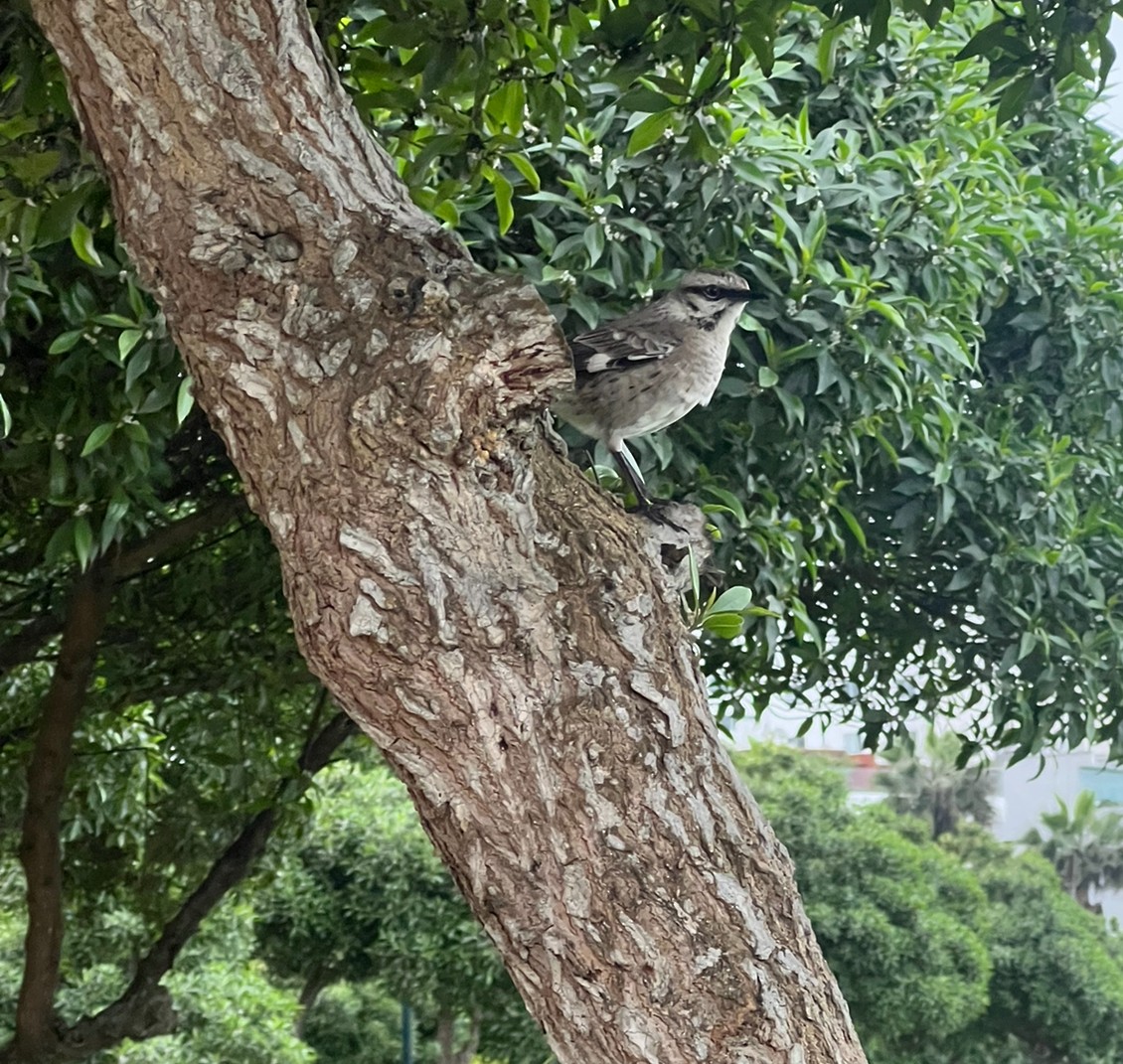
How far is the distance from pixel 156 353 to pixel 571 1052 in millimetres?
1117

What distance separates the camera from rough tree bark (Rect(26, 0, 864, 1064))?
101 centimetres

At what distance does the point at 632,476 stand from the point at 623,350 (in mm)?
159

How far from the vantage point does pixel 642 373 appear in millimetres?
1548

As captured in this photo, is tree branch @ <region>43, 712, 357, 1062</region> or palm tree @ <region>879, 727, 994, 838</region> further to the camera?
palm tree @ <region>879, 727, 994, 838</region>

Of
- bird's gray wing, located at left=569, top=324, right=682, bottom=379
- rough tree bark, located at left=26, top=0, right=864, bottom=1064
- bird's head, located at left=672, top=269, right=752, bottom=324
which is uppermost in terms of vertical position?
bird's head, located at left=672, top=269, right=752, bottom=324

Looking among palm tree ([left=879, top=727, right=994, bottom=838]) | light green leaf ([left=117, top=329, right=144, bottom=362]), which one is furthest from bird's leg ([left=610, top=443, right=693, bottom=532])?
palm tree ([left=879, top=727, right=994, bottom=838])

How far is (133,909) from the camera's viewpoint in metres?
4.18

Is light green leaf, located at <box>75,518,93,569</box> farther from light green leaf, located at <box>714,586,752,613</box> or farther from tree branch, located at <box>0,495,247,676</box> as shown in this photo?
light green leaf, located at <box>714,586,752,613</box>

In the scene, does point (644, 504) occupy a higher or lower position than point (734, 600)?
higher

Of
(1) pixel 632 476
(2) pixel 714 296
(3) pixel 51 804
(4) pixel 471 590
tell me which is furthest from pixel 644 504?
(3) pixel 51 804

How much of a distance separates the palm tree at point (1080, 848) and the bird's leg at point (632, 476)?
426cm

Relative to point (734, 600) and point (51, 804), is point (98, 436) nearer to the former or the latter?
point (734, 600)

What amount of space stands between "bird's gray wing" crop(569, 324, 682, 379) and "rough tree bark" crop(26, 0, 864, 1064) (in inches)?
18.5

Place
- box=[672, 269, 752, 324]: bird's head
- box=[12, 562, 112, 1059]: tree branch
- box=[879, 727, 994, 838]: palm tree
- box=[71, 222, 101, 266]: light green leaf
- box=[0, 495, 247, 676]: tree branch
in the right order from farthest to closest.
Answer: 1. box=[879, 727, 994, 838]: palm tree
2. box=[12, 562, 112, 1059]: tree branch
3. box=[0, 495, 247, 676]: tree branch
4. box=[672, 269, 752, 324]: bird's head
5. box=[71, 222, 101, 266]: light green leaf
